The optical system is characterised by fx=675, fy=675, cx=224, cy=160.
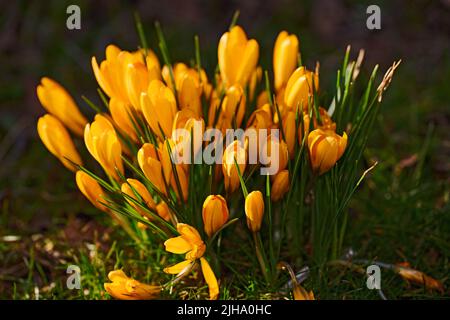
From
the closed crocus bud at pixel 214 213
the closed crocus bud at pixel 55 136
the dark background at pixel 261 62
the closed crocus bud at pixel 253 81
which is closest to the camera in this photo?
the closed crocus bud at pixel 214 213

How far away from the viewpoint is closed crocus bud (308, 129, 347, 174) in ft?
4.62

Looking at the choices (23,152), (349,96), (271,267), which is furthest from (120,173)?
(23,152)

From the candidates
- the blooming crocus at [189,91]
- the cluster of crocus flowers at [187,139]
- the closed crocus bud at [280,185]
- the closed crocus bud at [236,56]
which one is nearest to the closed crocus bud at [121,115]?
the cluster of crocus flowers at [187,139]

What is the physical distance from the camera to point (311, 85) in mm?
1576

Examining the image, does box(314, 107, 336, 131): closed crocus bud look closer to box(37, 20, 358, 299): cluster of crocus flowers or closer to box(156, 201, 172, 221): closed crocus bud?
box(37, 20, 358, 299): cluster of crocus flowers

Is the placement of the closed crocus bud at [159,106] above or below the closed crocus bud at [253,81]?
below

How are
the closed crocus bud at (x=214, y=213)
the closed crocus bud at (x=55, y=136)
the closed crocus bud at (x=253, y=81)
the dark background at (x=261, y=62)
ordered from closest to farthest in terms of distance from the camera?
the closed crocus bud at (x=214, y=213) → the closed crocus bud at (x=55, y=136) → the closed crocus bud at (x=253, y=81) → the dark background at (x=261, y=62)

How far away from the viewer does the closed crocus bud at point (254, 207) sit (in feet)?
4.52

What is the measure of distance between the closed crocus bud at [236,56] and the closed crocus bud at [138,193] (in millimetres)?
362

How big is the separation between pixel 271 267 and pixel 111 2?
79.1 inches

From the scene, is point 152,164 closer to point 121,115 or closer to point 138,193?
point 138,193

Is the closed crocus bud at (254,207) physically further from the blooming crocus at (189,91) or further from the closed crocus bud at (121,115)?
the closed crocus bud at (121,115)

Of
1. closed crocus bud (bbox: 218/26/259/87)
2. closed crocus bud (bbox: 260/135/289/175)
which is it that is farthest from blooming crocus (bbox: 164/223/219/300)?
closed crocus bud (bbox: 218/26/259/87)
